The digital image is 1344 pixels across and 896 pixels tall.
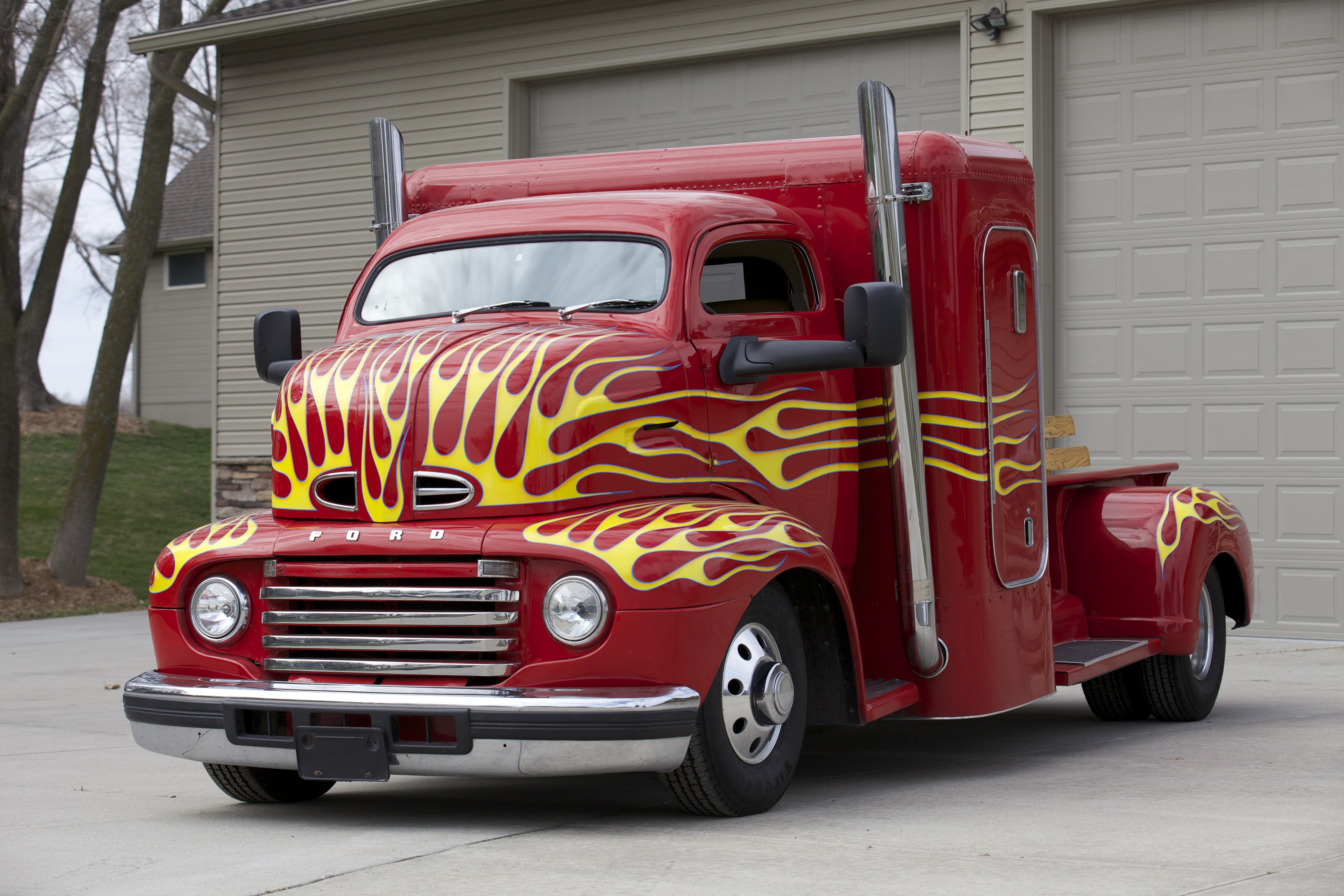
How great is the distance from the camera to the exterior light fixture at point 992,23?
526 inches

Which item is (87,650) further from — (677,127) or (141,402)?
(141,402)

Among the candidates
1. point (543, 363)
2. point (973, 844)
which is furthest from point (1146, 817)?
point (543, 363)

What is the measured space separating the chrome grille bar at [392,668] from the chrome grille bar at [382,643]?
0.04 meters

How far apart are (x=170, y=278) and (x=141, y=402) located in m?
2.65

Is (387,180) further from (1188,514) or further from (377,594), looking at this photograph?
(1188,514)

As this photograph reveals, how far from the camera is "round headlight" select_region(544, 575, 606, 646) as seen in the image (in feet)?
18.1

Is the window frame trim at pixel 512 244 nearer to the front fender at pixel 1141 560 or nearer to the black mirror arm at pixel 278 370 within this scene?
the black mirror arm at pixel 278 370

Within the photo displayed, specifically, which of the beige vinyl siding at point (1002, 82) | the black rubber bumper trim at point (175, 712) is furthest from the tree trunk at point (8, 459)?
the black rubber bumper trim at point (175, 712)

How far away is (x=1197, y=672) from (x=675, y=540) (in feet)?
14.6

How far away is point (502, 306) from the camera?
21.5ft

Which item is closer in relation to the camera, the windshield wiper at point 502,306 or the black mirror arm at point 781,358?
the black mirror arm at point 781,358

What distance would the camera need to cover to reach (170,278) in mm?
36000

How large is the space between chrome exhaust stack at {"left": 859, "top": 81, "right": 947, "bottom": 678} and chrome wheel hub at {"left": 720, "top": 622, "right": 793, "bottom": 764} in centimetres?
104

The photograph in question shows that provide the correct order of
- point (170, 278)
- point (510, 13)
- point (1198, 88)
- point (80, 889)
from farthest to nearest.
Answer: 1. point (170, 278)
2. point (510, 13)
3. point (1198, 88)
4. point (80, 889)
